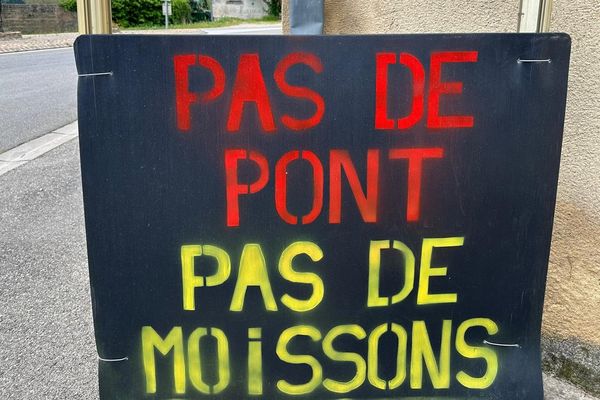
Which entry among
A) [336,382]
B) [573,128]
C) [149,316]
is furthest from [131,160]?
[573,128]

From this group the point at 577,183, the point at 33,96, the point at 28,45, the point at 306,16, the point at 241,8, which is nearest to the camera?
the point at 577,183

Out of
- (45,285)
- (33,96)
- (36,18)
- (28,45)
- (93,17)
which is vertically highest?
(36,18)

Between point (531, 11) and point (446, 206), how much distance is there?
0.81 meters

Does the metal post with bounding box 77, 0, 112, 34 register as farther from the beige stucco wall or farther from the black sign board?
the beige stucco wall

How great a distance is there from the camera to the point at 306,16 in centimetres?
370

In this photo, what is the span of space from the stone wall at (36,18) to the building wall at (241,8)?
1845 centimetres

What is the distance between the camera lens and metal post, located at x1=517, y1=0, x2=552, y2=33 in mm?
2221

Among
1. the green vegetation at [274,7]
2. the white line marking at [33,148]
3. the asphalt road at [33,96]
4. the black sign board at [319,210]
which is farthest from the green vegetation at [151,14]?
the black sign board at [319,210]

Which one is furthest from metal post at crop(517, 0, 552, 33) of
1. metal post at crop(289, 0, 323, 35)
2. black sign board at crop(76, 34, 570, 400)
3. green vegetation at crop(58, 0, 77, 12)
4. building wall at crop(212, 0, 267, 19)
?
building wall at crop(212, 0, 267, 19)

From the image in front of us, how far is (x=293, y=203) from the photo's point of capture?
1925 mm

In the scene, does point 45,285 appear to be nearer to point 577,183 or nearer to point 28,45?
point 577,183

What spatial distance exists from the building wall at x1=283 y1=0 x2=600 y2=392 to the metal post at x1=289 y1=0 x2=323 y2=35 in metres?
1.05

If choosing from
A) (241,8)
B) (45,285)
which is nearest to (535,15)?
(45,285)

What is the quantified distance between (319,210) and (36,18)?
3355 centimetres
